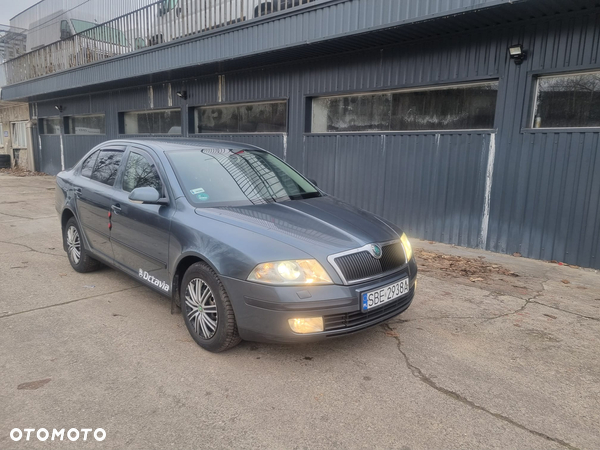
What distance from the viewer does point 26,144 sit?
2095 centimetres

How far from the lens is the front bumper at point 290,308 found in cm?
284

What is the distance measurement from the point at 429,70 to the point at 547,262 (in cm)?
362

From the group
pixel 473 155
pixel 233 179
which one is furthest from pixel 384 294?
pixel 473 155

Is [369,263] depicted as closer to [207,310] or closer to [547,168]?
[207,310]

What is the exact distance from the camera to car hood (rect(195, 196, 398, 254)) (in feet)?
10.0

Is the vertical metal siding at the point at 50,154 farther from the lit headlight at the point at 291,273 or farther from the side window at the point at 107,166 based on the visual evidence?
the lit headlight at the point at 291,273

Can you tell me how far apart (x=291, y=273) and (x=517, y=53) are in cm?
530

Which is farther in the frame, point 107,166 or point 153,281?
point 107,166

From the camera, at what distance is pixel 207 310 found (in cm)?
326

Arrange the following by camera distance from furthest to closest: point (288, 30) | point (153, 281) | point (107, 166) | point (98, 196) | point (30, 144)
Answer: point (30, 144)
point (288, 30)
point (107, 166)
point (98, 196)
point (153, 281)

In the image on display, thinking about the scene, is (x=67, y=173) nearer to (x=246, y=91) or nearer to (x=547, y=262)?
(x=246, y=91)

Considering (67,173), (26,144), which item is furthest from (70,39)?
(67,173)

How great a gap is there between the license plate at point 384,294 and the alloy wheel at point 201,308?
114 cm

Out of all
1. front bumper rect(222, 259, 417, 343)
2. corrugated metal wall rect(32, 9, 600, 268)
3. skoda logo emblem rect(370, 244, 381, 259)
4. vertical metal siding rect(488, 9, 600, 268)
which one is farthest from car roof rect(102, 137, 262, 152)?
vertical metal siding rect(488, 9, 600, 268)
